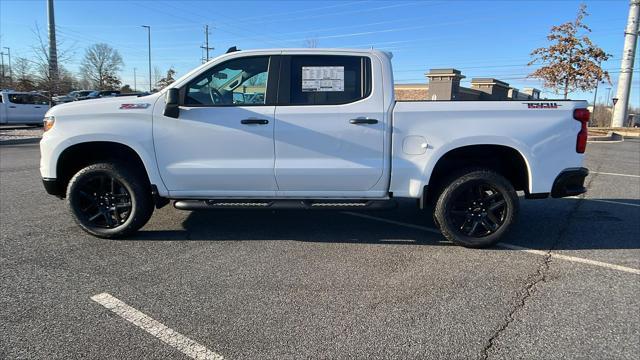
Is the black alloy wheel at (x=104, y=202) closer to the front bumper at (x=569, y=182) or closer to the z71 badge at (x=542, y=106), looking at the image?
the z71 badge at (x=542, y=106)

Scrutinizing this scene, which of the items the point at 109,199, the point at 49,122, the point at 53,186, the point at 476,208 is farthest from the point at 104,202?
the point at 476,208

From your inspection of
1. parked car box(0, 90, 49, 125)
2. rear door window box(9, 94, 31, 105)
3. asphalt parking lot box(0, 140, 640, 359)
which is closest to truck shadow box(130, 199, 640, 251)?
asphalt parking lot box(0, 140, 640, 359)

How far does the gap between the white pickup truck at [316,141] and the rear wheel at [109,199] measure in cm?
2

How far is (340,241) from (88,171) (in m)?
2.84

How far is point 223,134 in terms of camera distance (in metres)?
4.52

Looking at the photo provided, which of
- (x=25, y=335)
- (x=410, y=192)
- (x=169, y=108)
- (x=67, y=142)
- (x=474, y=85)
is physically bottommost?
(x=25, y=335)

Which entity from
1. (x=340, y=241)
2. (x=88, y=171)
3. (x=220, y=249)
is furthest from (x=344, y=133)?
(x=88, y=171)

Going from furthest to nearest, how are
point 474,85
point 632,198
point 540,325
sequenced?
1. point 474,85
2. point 632,198
3. point 540,325

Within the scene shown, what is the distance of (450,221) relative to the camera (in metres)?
4.64

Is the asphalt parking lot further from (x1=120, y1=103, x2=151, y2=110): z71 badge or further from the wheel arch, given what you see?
(x1=120, y1=103, x2=151, y2=110): z71 badge

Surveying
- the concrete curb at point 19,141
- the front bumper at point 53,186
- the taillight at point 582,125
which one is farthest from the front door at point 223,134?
the concrete curb at point 19,141

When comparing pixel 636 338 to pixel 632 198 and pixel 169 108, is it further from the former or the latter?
pixel 632 198

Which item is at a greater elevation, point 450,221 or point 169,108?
point 169,108

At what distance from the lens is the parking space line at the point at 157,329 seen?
8.92 feet
